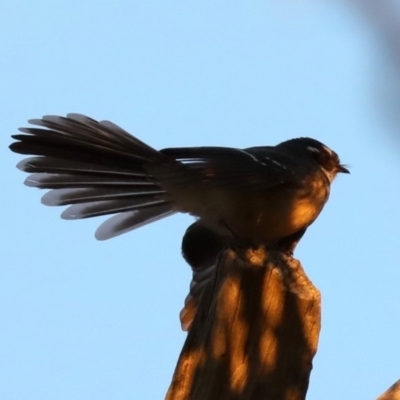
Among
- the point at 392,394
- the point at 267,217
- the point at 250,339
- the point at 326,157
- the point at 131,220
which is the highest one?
the point at 326,157

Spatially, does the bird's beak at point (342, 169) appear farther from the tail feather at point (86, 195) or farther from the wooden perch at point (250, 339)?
the wooden perch at point (250, 339)

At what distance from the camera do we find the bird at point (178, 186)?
439 centimetres

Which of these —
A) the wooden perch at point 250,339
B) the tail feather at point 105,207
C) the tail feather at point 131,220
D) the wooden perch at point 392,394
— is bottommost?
the wooden perch at point 392,394

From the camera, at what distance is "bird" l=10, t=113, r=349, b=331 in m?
4.39

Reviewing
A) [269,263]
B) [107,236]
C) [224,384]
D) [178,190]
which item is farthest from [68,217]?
[224,384]

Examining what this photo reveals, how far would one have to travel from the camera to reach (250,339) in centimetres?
261

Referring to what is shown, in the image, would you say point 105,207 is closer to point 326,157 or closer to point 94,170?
point 94,170

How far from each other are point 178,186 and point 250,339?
201cm

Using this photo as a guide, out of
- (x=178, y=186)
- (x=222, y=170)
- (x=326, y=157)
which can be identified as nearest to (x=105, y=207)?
(x=178, y=186)

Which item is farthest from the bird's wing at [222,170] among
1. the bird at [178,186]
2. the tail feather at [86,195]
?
the tail feather at [86,195]

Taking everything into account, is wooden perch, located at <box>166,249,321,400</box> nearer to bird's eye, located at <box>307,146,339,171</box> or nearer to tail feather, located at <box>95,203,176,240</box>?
tail feather, located at <box>95,203,176,240</box>

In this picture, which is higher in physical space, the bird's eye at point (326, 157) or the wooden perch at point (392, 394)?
the bird's eye at point (326, 157)

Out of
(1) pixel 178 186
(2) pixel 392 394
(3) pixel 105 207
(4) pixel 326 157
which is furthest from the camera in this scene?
(4) pixel 326 157

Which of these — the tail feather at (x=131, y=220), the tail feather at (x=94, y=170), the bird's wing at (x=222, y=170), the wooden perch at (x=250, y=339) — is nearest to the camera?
the wooden perch at (x=250, y=339)
